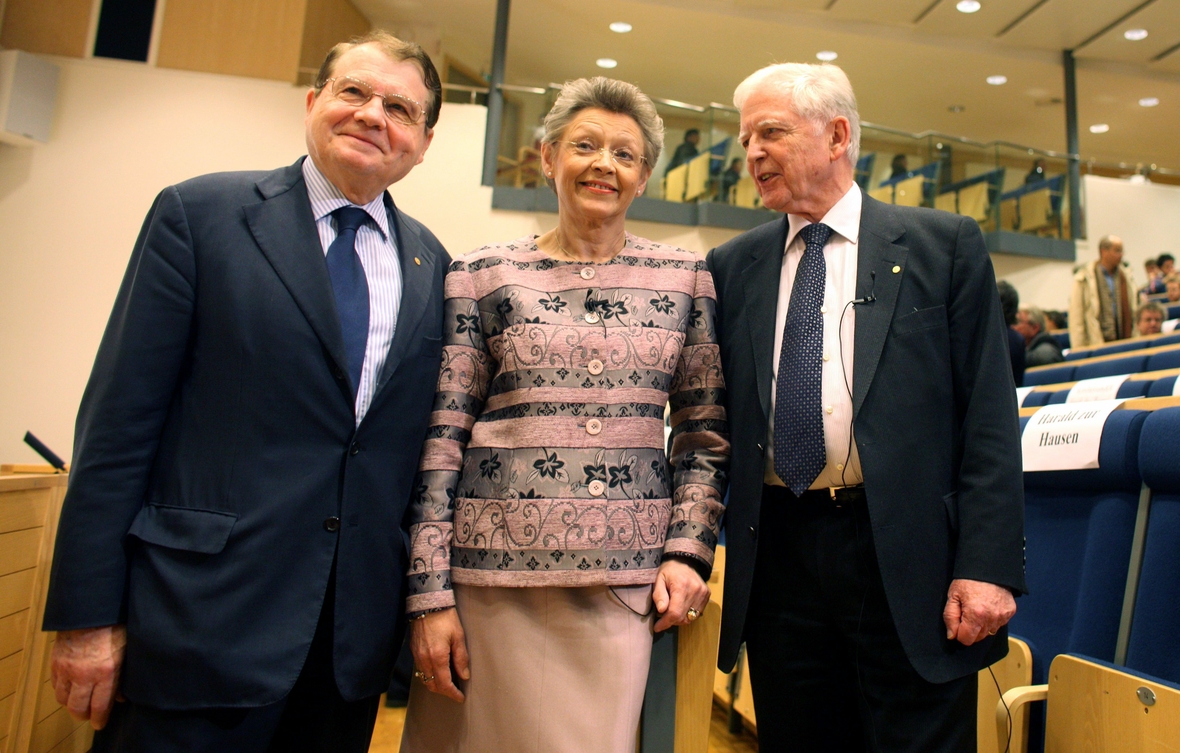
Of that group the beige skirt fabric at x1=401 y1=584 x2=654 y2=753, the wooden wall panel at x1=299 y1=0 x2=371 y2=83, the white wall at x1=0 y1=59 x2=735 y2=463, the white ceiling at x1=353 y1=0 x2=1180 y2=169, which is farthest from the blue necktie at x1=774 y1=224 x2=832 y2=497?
the white ceiling at x1=353 y1=0 x2=1180 y2=169

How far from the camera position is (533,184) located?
24.0ft

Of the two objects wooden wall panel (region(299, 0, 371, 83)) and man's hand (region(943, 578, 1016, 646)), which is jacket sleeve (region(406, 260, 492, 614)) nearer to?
man's hand (region(943, 578, 1016, 646))

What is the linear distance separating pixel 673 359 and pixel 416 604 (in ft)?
2.03

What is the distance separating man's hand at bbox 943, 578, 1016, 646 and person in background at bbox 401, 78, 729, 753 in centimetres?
40

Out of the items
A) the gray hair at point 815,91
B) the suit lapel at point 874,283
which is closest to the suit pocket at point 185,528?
the suit lapel at point 874,283

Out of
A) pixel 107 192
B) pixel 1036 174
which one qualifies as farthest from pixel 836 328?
pixel 1036 174

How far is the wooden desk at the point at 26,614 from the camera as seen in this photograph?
2.05m

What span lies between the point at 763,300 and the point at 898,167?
709 centimetres

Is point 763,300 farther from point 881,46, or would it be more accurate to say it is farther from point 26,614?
point 881,46

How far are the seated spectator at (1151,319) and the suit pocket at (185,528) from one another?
24.0 ft

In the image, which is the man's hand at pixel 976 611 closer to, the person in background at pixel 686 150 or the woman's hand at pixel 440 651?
the woman's hand at pixel 440 651

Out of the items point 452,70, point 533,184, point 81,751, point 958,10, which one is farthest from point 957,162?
point 81,751

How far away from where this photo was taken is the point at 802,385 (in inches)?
54.7

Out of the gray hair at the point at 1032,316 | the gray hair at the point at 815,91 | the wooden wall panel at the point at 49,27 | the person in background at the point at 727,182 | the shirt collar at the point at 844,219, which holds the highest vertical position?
the wooden wall panel at the point at 49,27
